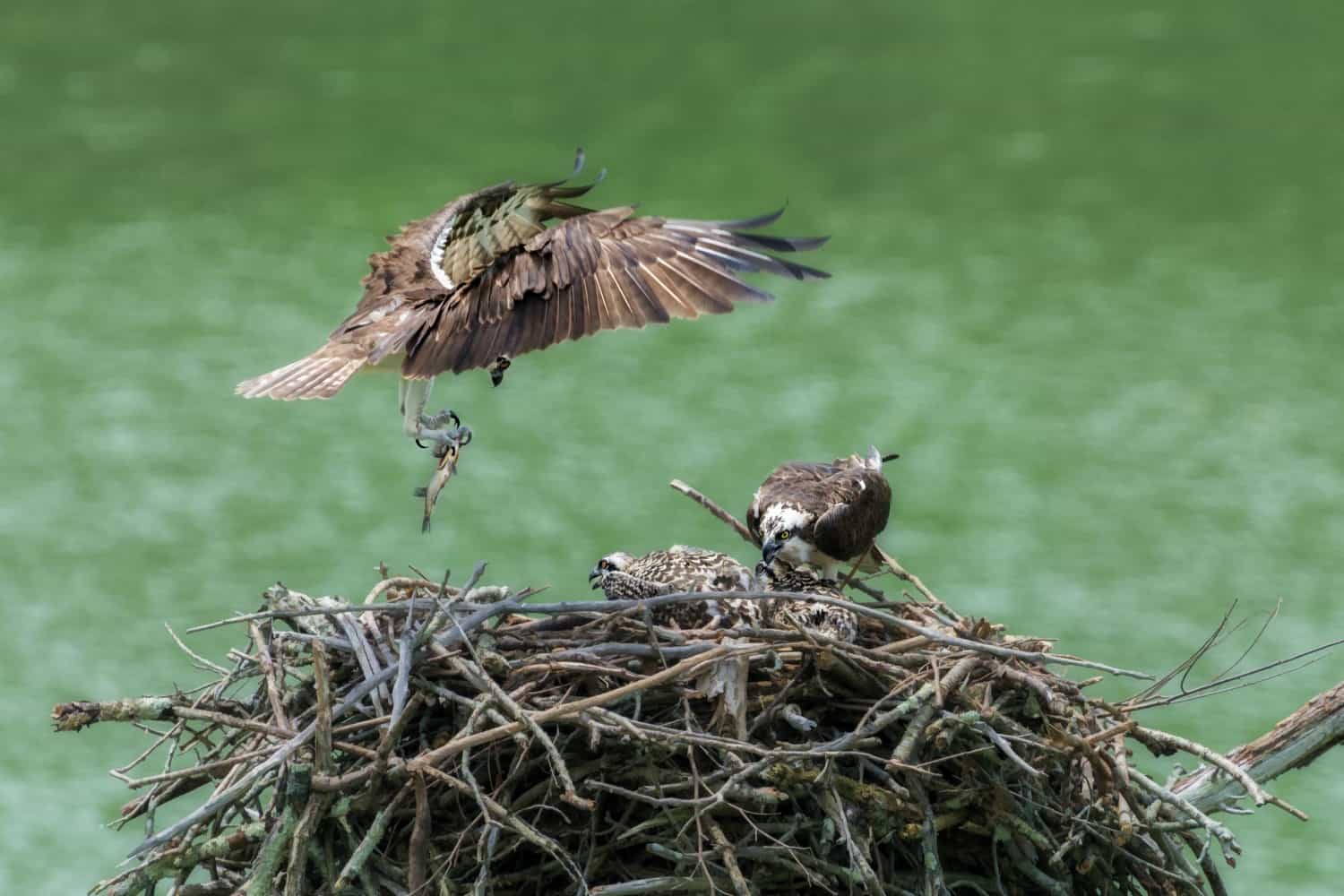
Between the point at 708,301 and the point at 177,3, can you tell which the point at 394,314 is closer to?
the point at 708,301

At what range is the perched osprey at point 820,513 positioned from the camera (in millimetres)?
5125

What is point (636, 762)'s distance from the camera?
4.33 metres

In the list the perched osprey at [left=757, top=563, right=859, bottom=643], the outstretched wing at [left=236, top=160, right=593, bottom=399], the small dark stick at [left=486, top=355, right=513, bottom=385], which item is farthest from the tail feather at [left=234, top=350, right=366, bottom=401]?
the perched osprey at [left=757, top=563, right=859, bottom=643]

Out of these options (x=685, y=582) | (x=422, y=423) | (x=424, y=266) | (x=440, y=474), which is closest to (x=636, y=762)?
(x=685, y=582)

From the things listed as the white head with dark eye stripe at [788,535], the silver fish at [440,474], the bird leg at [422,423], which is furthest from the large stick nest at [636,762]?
the white head with dark eye stripe at [788,535]

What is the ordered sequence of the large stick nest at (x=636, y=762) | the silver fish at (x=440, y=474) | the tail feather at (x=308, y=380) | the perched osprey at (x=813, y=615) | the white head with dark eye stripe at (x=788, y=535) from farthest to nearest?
the white head with dark eye stripe at (x=788, y=535), the silver fish at (x=440, y=474), the tail feather at (x=308, y=380), the perched osprey at (x=813, y=615), the large stick nest at (x=636, y=762)

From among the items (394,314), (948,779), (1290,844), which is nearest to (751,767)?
(948,779)

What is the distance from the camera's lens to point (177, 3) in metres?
10.4

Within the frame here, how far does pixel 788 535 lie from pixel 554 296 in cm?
81

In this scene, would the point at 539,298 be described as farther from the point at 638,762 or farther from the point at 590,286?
the point at 638,762

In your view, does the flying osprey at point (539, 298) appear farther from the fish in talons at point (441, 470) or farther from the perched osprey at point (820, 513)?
the perched osprey at point (820, 513)

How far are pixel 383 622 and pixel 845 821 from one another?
3.20 ft

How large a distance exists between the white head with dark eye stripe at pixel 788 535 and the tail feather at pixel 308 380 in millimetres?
987

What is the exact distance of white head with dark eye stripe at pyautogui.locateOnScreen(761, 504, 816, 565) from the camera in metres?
5.11
